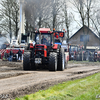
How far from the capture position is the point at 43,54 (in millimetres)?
12961

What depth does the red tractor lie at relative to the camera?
12703mm

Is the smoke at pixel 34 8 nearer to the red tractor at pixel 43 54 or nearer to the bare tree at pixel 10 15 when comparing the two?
the red tractor at pixel 43 54

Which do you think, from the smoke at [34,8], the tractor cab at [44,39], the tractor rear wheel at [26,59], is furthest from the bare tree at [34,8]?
the tractor rear wheel at [26,59]

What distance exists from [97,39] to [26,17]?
32796 mm

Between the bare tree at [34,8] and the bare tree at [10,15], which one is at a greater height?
the bare tree at [10,15]

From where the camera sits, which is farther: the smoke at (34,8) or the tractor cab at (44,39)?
the smoke at (34,8)

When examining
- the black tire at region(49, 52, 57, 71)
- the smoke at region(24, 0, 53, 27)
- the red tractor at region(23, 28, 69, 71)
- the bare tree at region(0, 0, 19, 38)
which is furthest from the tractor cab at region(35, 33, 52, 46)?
the bare tree at region(0, 0, 19, 38)

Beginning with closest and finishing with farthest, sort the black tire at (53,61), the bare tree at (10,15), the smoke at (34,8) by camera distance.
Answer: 1. the black tire at (53,61)
2. the smoke at (34,8)
3. the bare tree at (10,15)

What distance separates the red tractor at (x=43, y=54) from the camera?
1270cm

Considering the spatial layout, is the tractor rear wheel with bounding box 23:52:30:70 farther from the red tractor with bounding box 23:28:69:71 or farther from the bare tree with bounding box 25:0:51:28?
the bare tree with bounding box 25:0:51:28

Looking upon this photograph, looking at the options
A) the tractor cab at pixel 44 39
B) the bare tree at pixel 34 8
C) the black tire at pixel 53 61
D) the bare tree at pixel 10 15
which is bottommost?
the black tire at pixel 53 61

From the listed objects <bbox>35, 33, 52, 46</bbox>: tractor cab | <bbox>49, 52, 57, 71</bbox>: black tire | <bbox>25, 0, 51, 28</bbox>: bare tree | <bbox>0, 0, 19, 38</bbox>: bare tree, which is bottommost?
<bbox>49, 52, 57, 71</bbox>: black tire

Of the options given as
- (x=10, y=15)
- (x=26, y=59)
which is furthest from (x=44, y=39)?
(x=10, y=15)

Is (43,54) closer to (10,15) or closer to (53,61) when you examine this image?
(53,61)
